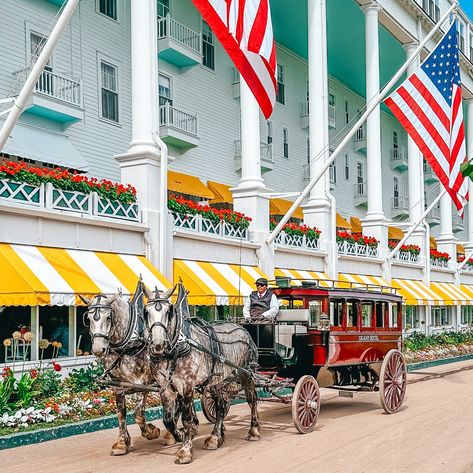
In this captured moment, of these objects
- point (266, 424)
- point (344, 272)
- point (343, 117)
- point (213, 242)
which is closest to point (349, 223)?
point (343, 117)

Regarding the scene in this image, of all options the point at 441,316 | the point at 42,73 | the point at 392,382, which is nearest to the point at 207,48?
the point at 42,73

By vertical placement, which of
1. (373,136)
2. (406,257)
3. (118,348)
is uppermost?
(373,136)

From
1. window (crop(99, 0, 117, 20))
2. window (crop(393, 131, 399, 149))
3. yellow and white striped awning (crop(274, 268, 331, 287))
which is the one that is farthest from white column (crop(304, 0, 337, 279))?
window (crop(393, 131, 399, 149))

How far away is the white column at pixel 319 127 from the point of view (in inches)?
1077

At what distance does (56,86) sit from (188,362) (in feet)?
45.3

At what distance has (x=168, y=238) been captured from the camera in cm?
1894

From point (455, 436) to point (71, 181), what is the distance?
972 centimetres

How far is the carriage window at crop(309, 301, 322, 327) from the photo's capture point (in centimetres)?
1303

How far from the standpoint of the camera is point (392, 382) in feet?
47.1

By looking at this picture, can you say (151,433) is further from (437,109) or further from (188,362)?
(437,109)

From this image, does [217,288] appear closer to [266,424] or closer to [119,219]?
[119,219]

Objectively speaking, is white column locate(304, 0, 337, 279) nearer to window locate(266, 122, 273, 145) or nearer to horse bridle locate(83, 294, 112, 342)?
window locate(266, 122, 273, 145)

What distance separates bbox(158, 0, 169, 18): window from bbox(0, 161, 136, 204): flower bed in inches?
407

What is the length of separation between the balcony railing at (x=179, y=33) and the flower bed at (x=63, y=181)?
365 inches
